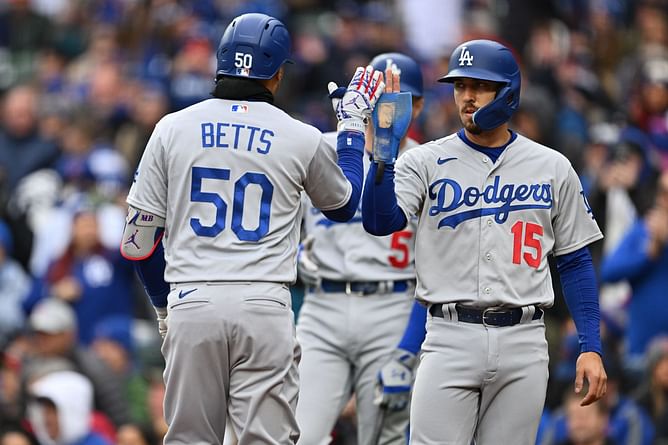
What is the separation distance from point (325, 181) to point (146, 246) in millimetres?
869

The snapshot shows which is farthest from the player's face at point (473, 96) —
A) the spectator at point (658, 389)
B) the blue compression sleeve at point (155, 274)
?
the spectator at point (658, 389)

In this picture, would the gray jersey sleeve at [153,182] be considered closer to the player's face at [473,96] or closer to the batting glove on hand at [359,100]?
the batting glove on hand at [359,100]

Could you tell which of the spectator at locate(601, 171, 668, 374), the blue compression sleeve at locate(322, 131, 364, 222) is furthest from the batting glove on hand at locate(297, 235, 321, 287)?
the spectator at locate(601, 171, 668, 374)

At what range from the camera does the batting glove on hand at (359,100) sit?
6.99 meters

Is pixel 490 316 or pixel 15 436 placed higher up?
pixel 490 316

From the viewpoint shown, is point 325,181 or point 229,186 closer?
point 229,186

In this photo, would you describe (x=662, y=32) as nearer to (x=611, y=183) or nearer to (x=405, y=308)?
(x=611, y=183)

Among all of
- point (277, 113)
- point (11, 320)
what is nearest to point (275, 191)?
point (277, 113)

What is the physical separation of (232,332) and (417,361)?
1.75m

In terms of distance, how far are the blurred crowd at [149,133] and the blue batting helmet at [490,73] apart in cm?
133

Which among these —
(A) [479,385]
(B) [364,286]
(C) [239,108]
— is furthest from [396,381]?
(C) [239,108]

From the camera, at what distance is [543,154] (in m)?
7.18

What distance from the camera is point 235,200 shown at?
6598mm

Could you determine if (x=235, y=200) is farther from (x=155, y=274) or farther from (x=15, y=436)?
(x=15, y=436)
